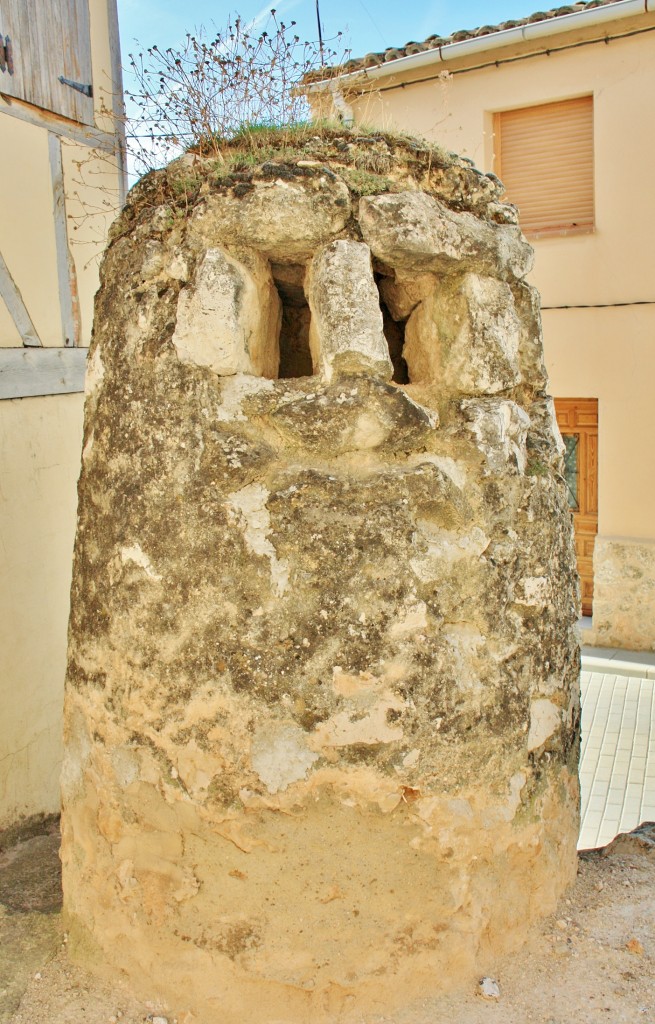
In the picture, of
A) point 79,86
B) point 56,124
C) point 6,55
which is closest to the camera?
point 6,55

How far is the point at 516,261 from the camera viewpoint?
2943 mm

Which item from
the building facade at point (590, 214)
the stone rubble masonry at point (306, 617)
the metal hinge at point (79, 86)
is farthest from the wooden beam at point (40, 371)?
the building facade at point (590, 214)

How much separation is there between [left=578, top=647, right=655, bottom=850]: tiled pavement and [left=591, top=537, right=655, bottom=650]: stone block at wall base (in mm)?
161

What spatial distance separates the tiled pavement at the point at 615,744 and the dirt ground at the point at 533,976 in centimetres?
227

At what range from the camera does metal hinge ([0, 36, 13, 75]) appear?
4.35 meters

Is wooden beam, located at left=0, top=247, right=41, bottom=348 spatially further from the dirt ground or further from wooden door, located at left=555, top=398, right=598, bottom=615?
wooden door, located at left=555, top=398, right=598, bottom=615

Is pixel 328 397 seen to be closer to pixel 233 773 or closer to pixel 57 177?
pixel 233 773

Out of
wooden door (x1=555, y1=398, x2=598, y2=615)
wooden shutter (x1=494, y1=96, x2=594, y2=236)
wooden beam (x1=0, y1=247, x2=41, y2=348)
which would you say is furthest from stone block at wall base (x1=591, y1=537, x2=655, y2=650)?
wooden beam (x1=0, y1=247, x2=41, y2=348)

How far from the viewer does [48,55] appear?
4.69m

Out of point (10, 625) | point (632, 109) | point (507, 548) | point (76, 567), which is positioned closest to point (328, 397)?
point (507, 548)

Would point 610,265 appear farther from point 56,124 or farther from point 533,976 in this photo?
point 533,976

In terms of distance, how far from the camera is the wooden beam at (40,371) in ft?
14.5

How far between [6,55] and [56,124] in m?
0.43

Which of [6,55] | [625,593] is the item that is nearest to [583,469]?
[625,593]
